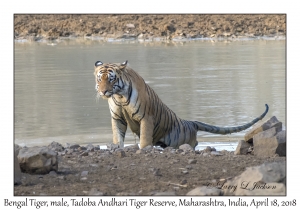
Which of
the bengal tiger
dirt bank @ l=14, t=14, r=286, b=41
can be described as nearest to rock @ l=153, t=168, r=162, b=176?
the bengal tiger

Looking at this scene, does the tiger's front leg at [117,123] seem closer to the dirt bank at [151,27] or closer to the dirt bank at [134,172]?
the dirt bank at [134,172]

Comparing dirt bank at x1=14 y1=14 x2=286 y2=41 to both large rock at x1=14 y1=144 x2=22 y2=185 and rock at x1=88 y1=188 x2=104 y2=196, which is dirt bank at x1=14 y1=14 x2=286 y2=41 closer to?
large rock at x1=14 y1=144 x2=22 y2=185

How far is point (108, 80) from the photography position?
28.9ft

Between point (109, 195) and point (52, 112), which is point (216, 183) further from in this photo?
point (52, 112)

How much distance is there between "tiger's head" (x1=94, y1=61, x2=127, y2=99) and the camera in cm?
879

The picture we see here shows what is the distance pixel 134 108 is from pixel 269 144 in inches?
76.0

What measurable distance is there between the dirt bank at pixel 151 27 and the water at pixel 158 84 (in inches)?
73.5

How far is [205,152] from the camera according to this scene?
8.30 meters

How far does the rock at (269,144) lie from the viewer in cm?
791

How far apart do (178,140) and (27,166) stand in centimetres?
340

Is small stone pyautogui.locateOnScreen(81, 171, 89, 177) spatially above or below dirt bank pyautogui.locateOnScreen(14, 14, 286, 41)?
below
